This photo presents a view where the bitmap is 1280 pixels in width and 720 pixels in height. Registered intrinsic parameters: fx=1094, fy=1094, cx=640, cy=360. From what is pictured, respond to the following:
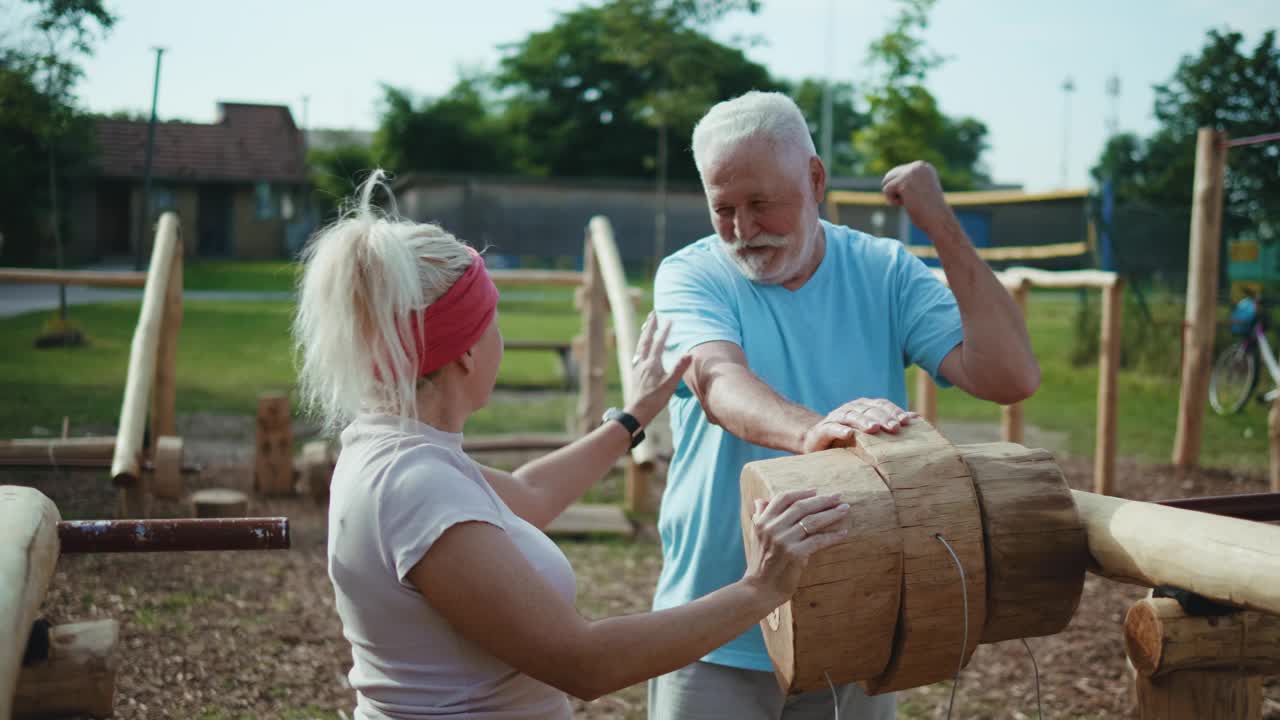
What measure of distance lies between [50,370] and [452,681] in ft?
40.5

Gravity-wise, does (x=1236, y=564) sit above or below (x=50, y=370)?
above

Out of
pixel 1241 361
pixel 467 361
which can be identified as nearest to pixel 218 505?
pixel 467 361

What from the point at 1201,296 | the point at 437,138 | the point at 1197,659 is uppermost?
the point at 437,138

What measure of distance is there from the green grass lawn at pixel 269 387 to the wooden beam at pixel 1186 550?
28.5 ft

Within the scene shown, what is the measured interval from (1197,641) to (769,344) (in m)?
1.00

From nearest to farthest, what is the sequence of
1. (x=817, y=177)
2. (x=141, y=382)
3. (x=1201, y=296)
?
(x=817, y=177) → (x=141, y=382) → (x=1201, y=296)

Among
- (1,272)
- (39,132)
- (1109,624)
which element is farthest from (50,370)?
(1109,624)

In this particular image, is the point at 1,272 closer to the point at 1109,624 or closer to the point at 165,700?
the point at 165,700

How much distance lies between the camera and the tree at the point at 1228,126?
1611 cm

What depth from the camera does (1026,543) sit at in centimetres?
181

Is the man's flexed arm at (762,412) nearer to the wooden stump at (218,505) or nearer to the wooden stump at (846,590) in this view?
the wooden stump at (846,590)

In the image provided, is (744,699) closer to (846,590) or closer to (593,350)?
(846,590)

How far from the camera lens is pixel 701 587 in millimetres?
2381

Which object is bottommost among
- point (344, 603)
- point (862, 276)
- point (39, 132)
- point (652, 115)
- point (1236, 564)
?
point (344, 603)
